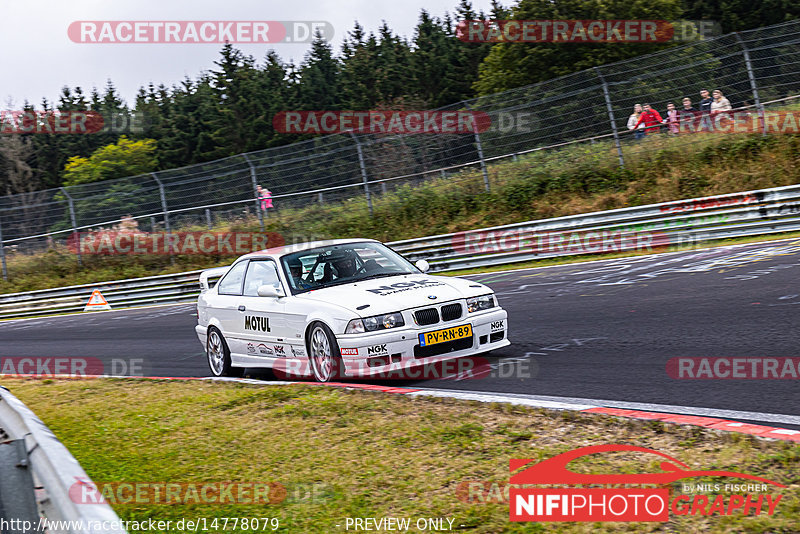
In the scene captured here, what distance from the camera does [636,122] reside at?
17.5 metres

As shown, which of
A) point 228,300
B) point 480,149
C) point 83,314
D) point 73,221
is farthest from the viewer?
point 73,221

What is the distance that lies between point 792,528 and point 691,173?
15200mm

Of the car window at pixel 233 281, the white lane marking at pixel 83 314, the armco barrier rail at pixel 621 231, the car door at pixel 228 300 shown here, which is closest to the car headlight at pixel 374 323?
the car door at pixel 228 300

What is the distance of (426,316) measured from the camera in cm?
749

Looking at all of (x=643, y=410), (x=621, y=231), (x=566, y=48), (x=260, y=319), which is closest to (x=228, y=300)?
(x=260, y=319)

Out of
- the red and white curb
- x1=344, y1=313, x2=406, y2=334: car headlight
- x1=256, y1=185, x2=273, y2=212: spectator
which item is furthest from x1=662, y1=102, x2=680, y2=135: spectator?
the red and white curb

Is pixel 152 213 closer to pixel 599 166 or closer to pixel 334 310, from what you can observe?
pixel 599 166

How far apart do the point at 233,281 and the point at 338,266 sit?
1571 mm

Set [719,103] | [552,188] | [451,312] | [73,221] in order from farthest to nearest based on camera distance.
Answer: [73,221], [552,188], [719,103], [451,312]

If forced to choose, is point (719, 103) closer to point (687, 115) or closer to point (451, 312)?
point (687, 115)

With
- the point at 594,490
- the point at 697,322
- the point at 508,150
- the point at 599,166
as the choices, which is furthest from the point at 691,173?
the point at 594,490

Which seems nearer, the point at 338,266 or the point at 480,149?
the point at 338,266

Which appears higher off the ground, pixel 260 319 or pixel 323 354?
pixel 260 319

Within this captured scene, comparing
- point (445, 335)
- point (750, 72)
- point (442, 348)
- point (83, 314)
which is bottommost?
point (83, 314)
